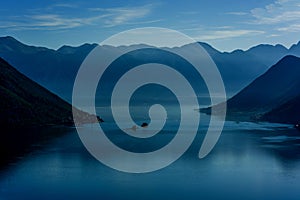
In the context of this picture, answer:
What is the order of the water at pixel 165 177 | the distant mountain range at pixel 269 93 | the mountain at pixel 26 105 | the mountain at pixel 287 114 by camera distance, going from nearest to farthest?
the water at pixel 165 177
the mountain at pixel 26 105
the mountain at pixel 287 114
the distant mountain range at pixel 269 93

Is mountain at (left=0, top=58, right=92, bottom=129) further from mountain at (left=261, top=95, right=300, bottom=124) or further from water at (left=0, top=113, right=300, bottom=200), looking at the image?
mountain at (left=261, top=95, right=300, bottom=124)

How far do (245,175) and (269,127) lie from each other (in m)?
50.0

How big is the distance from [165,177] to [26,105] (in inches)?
2081

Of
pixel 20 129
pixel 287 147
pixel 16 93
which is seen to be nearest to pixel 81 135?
pixel 20 129

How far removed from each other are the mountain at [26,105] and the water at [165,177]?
76.1ft

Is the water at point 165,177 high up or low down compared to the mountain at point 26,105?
down

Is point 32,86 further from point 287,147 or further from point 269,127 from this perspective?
point 287,147

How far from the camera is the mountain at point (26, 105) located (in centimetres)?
8106

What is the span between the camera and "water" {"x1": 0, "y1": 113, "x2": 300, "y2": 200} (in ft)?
116

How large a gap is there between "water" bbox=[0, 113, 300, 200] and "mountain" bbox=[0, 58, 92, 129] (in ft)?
76.1

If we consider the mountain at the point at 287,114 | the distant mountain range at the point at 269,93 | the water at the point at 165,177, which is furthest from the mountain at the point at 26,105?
the distant mountain range at the point at 269,93

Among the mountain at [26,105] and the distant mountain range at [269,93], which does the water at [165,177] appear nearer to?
the mountain at [26,105]

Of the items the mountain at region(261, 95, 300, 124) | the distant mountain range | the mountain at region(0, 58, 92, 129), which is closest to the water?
the mountain at region(0, 58, 92, 129)

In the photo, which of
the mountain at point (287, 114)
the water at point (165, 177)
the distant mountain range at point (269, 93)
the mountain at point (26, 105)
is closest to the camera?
the water at point (165, 177)
